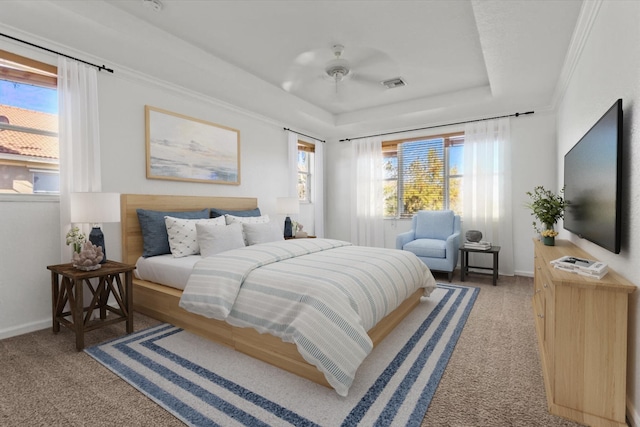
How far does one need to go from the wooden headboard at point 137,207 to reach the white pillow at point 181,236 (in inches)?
13.2

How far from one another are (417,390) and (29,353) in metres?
2.71

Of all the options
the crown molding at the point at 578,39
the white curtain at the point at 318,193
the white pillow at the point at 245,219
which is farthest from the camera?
the white curtain at the point at 318,193

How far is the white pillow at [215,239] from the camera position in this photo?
3.07 metres

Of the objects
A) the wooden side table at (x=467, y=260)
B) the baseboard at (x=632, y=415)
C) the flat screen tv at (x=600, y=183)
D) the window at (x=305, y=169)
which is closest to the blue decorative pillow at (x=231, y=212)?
the window at (x=305, y=169)

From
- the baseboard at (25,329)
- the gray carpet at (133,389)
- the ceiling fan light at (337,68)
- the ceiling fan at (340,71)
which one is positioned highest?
the ceiling fan at (340,71)

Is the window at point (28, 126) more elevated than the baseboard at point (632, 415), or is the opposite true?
the window at point (28, 126)

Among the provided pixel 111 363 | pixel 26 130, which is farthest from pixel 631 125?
pixel 26 130

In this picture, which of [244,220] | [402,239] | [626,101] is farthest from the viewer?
[402,239]

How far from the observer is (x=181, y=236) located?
318 cm

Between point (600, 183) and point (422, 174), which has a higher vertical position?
point (422, 174)

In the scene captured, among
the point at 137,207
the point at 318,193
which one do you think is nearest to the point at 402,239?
the point at 318,193

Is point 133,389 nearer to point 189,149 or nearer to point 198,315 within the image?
point 198,315

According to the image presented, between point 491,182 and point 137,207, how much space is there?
15.6 ft

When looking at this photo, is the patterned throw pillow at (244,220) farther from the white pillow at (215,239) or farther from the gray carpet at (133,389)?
the gray carpet at (133,389)
